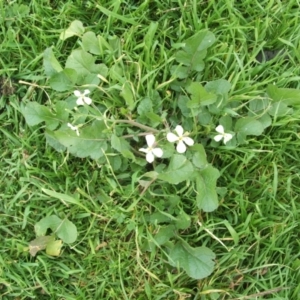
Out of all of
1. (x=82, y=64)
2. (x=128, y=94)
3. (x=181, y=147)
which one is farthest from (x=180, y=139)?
(x=82, y=64)

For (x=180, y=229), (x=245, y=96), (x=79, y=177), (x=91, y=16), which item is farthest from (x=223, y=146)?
(x=91, y=16)

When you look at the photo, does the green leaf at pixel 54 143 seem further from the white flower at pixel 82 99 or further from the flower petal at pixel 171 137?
the flower petal at pixel 171 137

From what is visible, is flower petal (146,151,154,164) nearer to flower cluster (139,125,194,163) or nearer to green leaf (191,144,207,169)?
flower cluster (139,125,194,163)

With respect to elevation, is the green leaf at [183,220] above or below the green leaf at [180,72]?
below

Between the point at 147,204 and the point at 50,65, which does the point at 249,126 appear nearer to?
the point at 147,204

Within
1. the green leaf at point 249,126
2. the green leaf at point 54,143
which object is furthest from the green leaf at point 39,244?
the green leaf at point 249,126

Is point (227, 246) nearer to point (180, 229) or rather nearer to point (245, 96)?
point (180, 229)
